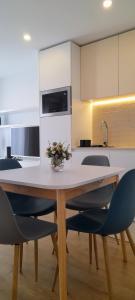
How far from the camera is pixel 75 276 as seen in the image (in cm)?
176

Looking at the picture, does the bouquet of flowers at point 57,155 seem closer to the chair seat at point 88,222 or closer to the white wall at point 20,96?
the chair seat at point 88,222

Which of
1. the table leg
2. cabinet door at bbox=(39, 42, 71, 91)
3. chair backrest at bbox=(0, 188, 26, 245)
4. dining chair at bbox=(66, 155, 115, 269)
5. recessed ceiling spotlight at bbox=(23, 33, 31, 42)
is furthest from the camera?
cabinet door at bbox=(39, 42, 71, 91)

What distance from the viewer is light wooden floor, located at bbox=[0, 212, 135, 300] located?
1541 millimetres

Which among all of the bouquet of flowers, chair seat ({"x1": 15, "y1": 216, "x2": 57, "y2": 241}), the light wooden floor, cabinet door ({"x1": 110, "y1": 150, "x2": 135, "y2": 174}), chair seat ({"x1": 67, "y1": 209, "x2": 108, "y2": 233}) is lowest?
the light wooden floor

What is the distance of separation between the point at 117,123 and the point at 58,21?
5.86ft

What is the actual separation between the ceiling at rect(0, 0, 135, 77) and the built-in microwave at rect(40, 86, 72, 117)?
0.79 metres

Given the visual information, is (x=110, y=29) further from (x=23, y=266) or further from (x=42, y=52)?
(x=23, y=266)

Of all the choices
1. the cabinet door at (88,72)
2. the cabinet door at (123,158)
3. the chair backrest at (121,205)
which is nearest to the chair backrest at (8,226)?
the chair backrest at (121,205)

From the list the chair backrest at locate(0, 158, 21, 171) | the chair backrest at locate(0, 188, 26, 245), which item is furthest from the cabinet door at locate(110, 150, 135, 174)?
the chair backrest at locate(0, 188, 26, 245)

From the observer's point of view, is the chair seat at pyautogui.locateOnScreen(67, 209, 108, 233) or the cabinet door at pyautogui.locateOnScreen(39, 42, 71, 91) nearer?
the chair seat at pyautogui.locateOnScreen(67, 209, 108, 233)

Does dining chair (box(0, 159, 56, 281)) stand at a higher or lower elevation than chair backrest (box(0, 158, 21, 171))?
lower

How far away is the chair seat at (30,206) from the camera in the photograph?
6.36 ft

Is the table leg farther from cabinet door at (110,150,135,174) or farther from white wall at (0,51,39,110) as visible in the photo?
white wall at (0,51,39,110)

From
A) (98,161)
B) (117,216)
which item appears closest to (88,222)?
(117,216)
